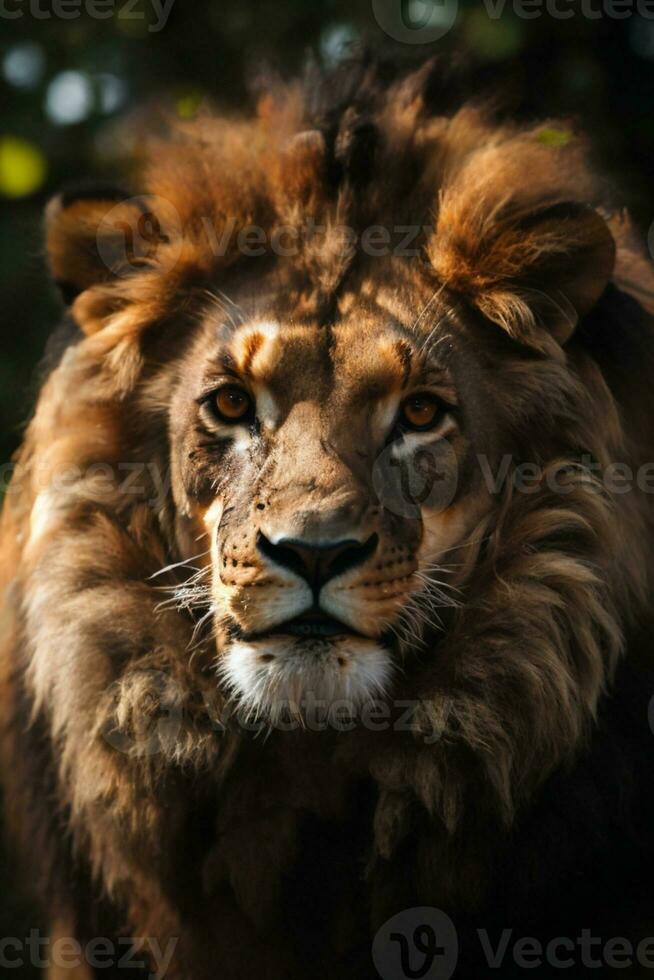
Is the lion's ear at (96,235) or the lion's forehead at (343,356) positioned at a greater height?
the lion's ear at (96,235)

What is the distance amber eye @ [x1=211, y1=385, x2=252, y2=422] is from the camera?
3.55 metres

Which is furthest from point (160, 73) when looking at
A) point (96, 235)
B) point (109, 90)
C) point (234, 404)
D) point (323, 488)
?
point (323, 488)

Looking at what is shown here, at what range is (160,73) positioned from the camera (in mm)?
5594

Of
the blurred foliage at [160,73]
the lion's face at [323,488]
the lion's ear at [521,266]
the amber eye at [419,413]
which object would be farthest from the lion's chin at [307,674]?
the blurred foliage at [160,73]

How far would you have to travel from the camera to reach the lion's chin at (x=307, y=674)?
319 cm

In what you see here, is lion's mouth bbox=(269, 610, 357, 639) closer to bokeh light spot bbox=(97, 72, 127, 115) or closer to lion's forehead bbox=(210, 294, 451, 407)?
lion's forehead bbox=(210, 294, 451, 407)

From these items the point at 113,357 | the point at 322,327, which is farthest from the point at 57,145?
the point at 322,327

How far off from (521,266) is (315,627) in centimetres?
116

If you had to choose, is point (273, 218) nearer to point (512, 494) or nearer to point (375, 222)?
point (375, 222)

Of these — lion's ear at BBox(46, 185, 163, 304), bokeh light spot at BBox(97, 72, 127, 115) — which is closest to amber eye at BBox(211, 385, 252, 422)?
lion's ear at BBox(46, 185, 163, 304)

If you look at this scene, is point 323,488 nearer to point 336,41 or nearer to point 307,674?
point 307,674

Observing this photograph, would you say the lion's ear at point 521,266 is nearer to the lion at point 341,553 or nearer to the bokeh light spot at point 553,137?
the lion at point 341,553

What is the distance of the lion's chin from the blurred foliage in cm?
228

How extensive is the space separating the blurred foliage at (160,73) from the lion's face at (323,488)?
182 cm
